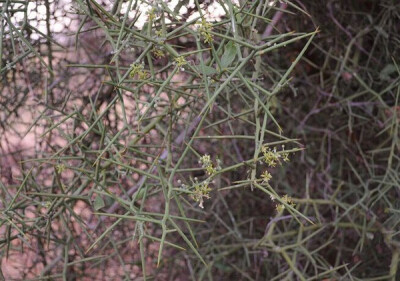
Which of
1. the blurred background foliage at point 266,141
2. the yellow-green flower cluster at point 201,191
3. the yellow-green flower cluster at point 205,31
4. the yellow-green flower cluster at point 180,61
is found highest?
the yellow-green flower cluster at point 205,31

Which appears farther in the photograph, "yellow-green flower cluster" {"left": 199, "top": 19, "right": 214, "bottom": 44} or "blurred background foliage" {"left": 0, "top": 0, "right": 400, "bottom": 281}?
"blurred background foliage" {"left": 0, "top": 0, "right": 400, "bottom": 281}

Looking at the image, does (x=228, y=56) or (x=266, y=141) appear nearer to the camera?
(x=228, y=56)

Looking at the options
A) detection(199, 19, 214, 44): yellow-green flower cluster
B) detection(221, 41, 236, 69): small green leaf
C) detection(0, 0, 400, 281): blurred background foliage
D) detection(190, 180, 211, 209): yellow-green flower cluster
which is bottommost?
detection(0, 0, 400, 281): blurred background foliage

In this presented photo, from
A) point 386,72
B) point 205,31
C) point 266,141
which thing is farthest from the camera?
point 266,141

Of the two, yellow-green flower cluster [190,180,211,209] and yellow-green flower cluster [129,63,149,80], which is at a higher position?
yellow-green flower cluster [129,63,149,80]

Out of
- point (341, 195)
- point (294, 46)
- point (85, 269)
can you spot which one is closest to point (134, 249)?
point (85, 269)

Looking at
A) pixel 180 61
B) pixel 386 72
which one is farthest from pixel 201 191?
pixel 386 72

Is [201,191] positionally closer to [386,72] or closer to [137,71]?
[137,71]

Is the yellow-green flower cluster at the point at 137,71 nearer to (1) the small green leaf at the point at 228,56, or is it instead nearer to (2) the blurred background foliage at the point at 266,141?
(1) the small green leaf at the point at 228,56

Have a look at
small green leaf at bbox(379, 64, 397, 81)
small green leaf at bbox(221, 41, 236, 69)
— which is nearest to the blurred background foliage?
small green leaf at bbox(379, 64, 397, 81)

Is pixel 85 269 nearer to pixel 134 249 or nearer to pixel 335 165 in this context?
pixel 134 249

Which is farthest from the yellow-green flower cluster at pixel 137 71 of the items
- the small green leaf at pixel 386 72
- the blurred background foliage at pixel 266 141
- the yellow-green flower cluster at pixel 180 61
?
the small green leaf at pixel 386 72

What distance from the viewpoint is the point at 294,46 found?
1.87 m

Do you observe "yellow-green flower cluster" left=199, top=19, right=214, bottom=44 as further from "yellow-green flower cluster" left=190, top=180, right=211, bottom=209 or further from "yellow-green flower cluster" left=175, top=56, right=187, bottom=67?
"yellow-green flower cluster" left=190, top=180, right=211, bottom=209
